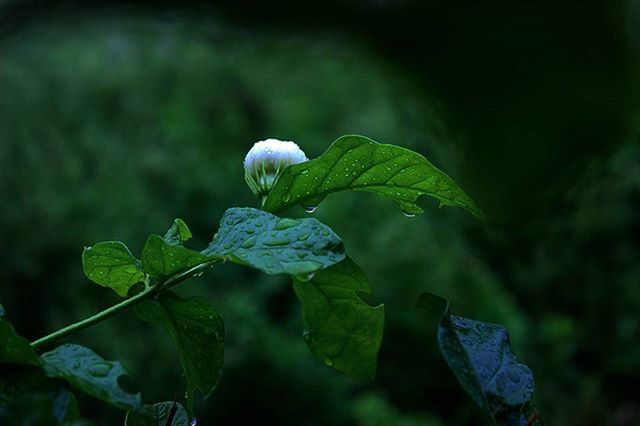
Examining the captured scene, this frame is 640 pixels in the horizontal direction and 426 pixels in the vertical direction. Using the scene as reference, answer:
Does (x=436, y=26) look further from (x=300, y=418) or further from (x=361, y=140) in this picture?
(x=300, y=418)

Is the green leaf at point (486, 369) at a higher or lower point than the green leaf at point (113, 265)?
higher

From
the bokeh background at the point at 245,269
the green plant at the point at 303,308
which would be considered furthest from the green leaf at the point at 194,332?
the bokeh background at the point at 245,269

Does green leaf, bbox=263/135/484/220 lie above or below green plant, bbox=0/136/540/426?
above

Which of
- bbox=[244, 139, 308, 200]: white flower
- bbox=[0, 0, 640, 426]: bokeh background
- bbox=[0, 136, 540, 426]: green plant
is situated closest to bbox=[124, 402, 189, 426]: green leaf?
bbox=[0, 136, 540, 426]: green plant

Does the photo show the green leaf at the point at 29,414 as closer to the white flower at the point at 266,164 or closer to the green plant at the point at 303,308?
the green plant at the point at 303,308

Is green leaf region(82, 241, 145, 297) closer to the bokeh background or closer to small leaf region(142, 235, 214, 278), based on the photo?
small leaf region(142, 235, 214, 278)

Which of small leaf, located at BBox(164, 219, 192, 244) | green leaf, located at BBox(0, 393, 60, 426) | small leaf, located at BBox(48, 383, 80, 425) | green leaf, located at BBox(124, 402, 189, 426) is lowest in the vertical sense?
green leaf, located at BBox(124, 402, 189, 426)

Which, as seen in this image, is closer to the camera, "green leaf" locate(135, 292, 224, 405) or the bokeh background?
"green leaf" locate(135, 292, 224, 405)

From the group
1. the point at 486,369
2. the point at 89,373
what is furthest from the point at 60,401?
the point at 486,369

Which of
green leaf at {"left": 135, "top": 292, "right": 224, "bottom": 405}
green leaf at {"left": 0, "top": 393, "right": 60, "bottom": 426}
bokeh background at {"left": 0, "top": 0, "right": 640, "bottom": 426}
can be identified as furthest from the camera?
bokeh background at {"left": 0, "top": 0, "right": 640, "bottom": 426}
